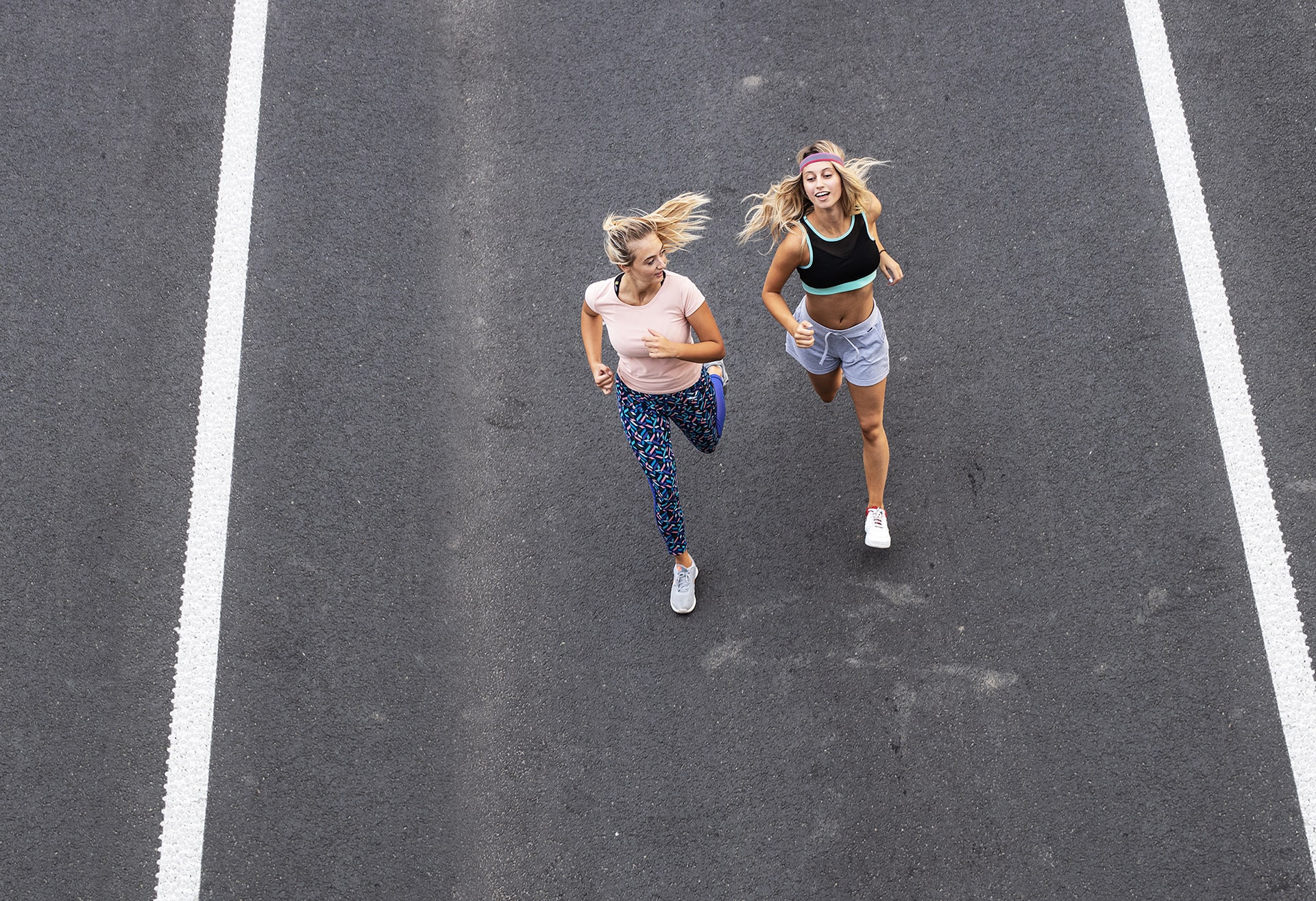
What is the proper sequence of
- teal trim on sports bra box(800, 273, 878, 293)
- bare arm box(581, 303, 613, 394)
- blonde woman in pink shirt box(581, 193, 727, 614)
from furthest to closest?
bare arm box(581, 303, 613, 394) < teal trim on sports bra box(800, 273, 878, 293) < blonde woman in pink shirt box(581, 193, 727, 614)

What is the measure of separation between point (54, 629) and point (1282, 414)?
6.61 m

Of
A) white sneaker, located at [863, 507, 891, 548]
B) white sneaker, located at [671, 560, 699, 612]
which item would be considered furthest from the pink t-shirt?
white sneaker, located at [863, 507, 891, 548]

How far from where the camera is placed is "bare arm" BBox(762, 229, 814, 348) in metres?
4.49

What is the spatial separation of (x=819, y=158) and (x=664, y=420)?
1.37 meters

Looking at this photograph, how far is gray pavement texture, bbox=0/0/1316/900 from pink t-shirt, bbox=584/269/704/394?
1.16 metres

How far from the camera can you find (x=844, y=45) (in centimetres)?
634

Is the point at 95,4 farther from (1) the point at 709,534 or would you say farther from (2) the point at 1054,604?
(2) the point at 1054,604

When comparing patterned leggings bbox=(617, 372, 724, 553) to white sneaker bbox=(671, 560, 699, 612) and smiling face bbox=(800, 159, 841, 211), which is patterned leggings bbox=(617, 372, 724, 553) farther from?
smiling face bbox=(800, 159, 841, 211)

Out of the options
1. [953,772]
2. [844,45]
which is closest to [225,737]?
[953,772]

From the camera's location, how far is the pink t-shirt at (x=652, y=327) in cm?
443

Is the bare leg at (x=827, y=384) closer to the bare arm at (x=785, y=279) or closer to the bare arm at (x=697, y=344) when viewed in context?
the bare arm at (x=785, y=279)

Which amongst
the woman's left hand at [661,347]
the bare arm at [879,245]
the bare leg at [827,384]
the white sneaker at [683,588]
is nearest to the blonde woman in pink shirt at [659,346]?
the woman's left hand at [661,347]

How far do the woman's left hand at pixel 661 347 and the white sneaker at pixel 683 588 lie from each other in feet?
4.53

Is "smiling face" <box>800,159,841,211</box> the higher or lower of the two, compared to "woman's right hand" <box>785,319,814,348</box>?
higher
